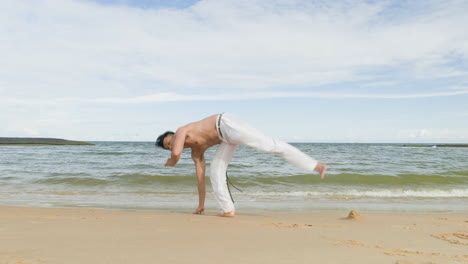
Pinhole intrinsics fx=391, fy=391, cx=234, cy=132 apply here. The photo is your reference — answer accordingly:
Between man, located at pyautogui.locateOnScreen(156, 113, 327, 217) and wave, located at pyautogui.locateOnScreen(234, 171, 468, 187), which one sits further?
wave, located at pyautogui.locateOnScreen(234, 171, 468, 187)

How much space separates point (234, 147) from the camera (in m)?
5.06

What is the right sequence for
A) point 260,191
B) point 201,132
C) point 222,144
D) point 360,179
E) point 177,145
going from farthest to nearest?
1. point 360,179
2. point 260,191
3. point 222,144
4. point 201,132
5. point 177,145

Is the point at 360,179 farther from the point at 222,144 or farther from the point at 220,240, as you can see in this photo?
the point at 220,240

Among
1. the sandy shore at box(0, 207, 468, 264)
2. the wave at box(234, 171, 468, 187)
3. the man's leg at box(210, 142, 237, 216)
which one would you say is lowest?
Answer: the wave at box(234, 171, 468, 187)

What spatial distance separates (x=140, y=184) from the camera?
35.4ft

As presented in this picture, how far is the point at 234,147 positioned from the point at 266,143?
545 mm

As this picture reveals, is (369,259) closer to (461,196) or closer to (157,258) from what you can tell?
(157,258)

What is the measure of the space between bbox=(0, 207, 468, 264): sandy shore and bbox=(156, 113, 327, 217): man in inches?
21.7

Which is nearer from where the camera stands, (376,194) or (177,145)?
(177,145)

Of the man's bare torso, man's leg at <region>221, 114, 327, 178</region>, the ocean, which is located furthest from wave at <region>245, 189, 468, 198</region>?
man's leg at <region>221, 114, 327, 178</region>

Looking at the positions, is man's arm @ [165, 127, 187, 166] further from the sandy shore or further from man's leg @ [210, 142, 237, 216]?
the sandy shore

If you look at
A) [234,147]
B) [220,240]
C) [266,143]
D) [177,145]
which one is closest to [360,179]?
[234,147]

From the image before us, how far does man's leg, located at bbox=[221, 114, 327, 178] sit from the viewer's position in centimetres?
464

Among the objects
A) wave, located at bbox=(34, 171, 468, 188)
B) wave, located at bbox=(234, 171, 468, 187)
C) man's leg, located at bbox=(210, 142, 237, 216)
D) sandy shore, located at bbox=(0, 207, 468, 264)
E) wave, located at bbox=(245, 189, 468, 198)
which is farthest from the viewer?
wave, located at bbox=(234, 171, 468, 187)
